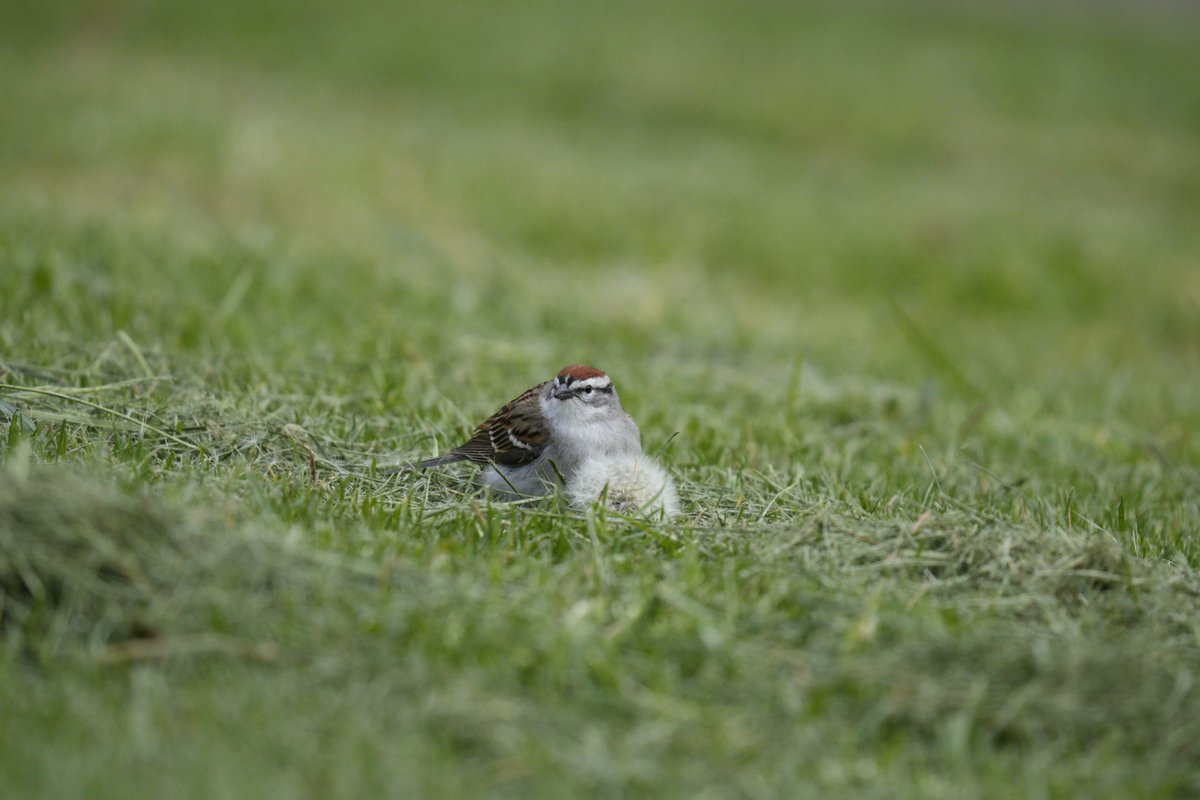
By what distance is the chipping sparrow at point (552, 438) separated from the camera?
4.55m

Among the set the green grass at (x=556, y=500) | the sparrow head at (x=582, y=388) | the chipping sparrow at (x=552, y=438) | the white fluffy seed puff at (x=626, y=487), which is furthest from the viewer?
the sparrow head at (x=582, y=388)

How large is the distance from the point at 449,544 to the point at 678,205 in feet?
33.2

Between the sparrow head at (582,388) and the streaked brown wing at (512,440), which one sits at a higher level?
the sparrow head at (582,388)

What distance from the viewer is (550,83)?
19.6 metres

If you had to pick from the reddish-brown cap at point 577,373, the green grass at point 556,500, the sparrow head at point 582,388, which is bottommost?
the green grass at point 556,500

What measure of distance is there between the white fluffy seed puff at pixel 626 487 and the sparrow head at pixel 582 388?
39 centimetres

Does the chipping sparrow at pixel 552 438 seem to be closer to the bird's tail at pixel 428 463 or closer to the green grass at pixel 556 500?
the bird's tail at pixel 428 463

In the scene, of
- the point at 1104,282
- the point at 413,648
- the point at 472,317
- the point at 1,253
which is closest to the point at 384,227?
the point at 472,317

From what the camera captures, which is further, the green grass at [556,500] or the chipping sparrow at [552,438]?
the chipping sparrow at [552,438]

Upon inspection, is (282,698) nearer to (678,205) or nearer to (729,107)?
(678,205)

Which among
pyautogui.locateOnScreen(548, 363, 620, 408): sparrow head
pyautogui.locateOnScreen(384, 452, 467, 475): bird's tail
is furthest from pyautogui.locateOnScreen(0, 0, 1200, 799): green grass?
pyautogui.locateOnScreen(548, 363, 620, 408): sparrow head

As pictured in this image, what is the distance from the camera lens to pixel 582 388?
471 cm

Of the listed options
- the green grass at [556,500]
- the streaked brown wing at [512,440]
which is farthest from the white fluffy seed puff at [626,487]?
the streaked brown wing at [512,440]

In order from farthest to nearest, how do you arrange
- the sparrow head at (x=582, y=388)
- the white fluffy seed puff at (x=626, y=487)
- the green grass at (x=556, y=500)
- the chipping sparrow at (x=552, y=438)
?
the sparrow head at (x=582, y=388)
the chipping sparrow at (x=552, y=438)
the white fluffy seed puff at (x=626, y=487)
the green grass at (x=556, y=500)
